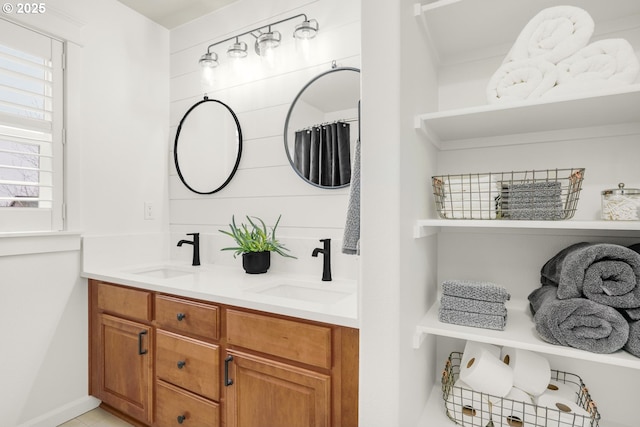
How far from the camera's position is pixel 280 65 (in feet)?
6.93

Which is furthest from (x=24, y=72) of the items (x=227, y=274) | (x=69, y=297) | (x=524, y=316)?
(x=524, y=316)

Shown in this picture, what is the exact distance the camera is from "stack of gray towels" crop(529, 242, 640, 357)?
3.08ft

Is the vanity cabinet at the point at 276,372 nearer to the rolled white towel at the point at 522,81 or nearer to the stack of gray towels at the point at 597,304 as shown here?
the stack of gray towels at the point at 597,304

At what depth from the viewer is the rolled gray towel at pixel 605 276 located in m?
0.94

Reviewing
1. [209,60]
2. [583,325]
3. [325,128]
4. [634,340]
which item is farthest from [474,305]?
[209,60]

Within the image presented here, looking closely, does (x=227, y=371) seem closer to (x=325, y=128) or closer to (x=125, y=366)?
(x=125, y=366)

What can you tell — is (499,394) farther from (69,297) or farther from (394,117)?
(69,297)

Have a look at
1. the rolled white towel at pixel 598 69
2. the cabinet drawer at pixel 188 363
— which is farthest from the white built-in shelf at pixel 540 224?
the cabinet drawer at pixel 188 363

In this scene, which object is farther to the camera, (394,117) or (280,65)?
(280,65)

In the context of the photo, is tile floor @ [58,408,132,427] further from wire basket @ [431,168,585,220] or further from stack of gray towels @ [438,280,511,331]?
wire basket @ [431,168,585,220]

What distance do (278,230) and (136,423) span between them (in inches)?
50.1

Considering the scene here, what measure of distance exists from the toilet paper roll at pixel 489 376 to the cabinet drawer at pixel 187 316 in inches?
39.6

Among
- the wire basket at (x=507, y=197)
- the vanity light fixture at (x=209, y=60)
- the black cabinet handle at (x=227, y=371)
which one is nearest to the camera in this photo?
the wire basket at (x=507, y=197)

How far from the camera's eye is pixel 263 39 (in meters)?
2.00
